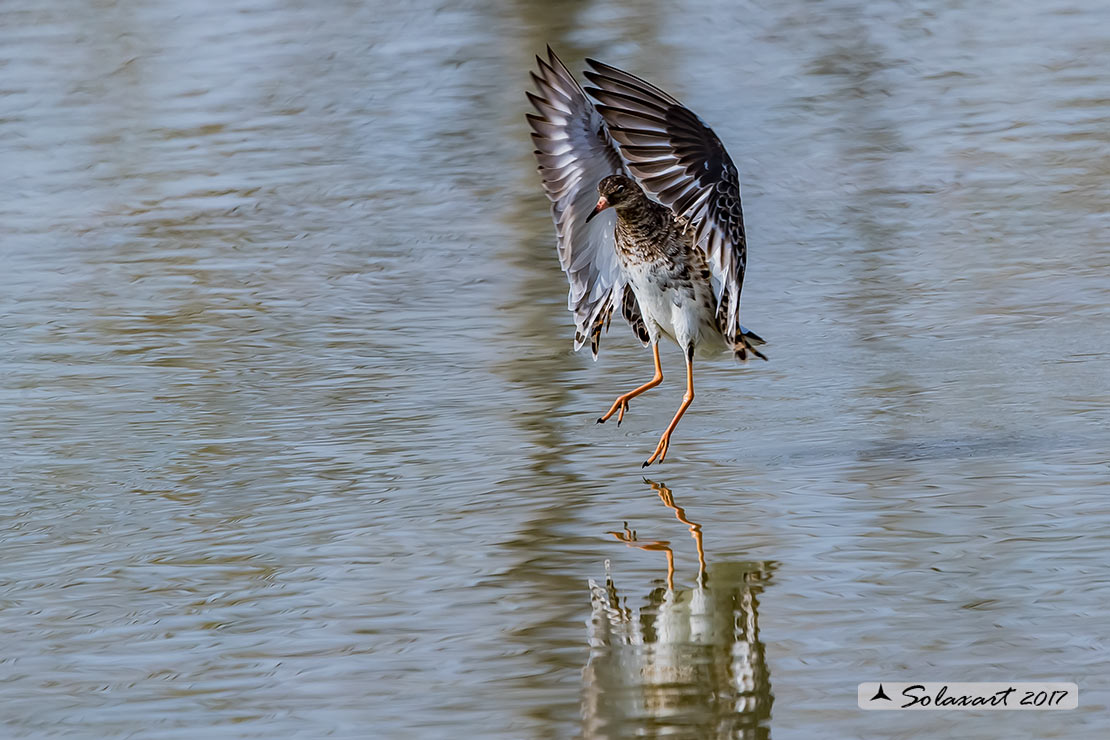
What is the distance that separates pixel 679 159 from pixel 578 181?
0.77 meters

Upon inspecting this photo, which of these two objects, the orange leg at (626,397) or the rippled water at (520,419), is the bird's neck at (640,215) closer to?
the orange leg at (626,397)

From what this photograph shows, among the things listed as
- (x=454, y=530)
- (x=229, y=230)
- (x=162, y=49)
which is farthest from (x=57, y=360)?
(x=162, y=49)

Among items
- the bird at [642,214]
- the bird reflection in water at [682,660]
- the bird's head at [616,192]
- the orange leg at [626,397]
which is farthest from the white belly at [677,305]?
the bird reflection in water at [682,660]

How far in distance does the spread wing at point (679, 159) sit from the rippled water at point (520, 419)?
30.6 inches

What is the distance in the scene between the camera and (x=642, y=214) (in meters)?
7.30

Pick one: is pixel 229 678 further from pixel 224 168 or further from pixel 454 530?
pixel 224 168

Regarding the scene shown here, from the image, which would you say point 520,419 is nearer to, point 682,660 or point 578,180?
point 578,180

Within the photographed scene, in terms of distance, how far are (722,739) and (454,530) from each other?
6.17ft

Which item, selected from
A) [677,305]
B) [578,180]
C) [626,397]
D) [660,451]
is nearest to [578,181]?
[578,180]

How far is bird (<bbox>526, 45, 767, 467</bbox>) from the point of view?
686 cm

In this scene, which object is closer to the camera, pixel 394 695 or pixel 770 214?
pixel 394 695

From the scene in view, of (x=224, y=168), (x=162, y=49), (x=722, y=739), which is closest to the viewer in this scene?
(x=722, y=739)

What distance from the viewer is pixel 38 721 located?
4.77 metres

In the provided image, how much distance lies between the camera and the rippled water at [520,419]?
4.92m
